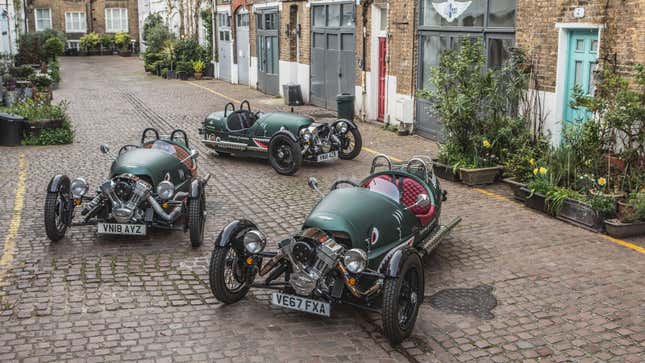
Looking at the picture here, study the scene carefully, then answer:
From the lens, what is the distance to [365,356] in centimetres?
608

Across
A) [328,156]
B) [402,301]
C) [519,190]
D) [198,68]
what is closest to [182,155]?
[328,156]

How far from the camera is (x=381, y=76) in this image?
1938 centimetres

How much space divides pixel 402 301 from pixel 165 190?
3863 mm

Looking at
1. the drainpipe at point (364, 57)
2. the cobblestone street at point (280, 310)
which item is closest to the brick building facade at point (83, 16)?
the drainpipe at point (364, 57)

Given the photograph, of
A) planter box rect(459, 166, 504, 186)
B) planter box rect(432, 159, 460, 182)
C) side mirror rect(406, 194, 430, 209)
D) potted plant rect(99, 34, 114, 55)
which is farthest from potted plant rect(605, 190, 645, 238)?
potted plant rect(99, 34, 114, 55)

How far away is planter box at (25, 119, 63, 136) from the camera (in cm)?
1659

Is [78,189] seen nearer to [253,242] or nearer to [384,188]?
[253,242]

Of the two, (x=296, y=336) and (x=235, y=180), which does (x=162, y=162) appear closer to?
(x=235, y=180)

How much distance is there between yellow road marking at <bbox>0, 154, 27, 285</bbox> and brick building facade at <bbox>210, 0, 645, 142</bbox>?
7.59m

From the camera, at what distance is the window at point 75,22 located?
6050 centimetres

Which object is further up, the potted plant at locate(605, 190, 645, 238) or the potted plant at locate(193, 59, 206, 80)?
the potted plant at locate(193, 59, 206, 80)

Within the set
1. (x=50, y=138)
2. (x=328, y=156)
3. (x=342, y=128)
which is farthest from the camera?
(x=50, y=138)

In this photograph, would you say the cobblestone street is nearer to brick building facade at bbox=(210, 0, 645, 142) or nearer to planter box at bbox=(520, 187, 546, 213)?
planter box at bbox=(520, 187, 546, 213)

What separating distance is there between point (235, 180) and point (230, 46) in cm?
2103
